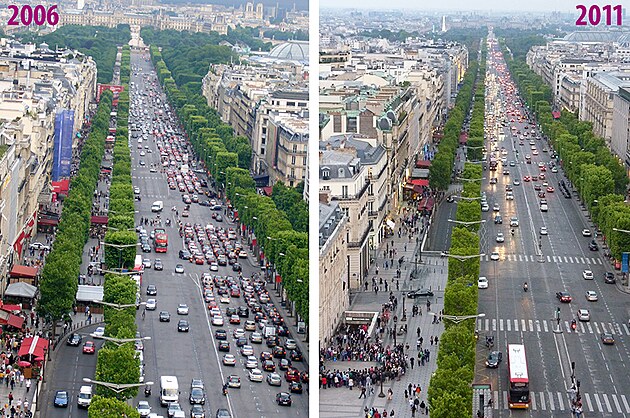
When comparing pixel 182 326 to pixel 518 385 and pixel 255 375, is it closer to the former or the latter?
pixel 255 375

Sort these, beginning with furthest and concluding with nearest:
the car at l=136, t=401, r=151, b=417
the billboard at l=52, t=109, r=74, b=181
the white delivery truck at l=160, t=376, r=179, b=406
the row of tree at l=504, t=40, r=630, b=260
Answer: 1. the billboard at l=52, t=109, r=74, b=181
2. the row of tree at l=504, t=40, r=630, b=260
3. the white delivery truck at l=160, t=376, r=179, b=406
4. the car at l=136, t=401, r=151, b=417

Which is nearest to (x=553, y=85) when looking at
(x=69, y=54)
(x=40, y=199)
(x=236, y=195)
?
(x=69, y=54)

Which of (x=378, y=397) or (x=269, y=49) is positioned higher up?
(x=269, y=49)

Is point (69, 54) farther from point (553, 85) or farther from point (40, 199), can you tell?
point (40, 199)

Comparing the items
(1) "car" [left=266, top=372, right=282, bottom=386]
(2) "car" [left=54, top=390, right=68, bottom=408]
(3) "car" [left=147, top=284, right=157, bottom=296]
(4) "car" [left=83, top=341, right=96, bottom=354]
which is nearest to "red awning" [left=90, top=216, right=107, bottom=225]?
(3) "car" [left=147, top=284, right=157, bottom=296]

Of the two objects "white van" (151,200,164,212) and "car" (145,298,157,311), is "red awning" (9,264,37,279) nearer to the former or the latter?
"car" (145,298,157,311)

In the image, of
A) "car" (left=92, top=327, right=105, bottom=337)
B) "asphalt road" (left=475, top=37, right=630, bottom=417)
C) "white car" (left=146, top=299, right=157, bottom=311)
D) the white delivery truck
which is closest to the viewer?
the white delivery truck
